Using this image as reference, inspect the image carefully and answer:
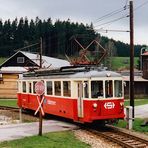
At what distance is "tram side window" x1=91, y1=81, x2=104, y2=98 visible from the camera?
20.3m

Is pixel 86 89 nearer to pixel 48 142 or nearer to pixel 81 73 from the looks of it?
pixel 81 73

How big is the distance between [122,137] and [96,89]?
291cm

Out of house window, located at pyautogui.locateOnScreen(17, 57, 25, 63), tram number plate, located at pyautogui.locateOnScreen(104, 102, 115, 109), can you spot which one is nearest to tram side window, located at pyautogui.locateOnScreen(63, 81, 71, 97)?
tram number plate, located at pyautogui.locateOnScreen(104, 102, 115, 109)

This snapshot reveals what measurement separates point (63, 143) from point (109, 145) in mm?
1700

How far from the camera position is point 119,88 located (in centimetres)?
2102

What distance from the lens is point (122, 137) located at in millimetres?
18406

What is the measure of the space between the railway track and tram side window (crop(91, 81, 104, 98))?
1.61m

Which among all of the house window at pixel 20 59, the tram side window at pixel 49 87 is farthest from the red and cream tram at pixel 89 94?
the house window at pixel 20 59

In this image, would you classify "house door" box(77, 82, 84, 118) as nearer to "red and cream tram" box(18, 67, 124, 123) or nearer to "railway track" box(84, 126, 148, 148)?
"red and cream tram" box(18, 67, 124, 123)

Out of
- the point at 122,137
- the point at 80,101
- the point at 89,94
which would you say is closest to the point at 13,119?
the point at 80,101

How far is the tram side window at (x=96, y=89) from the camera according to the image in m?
20.3

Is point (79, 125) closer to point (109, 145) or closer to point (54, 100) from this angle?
point (54, 100)

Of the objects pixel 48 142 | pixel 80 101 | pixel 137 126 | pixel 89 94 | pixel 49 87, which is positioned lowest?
pixel 137 126

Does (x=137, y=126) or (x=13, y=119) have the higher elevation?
(x=137, y=126)
